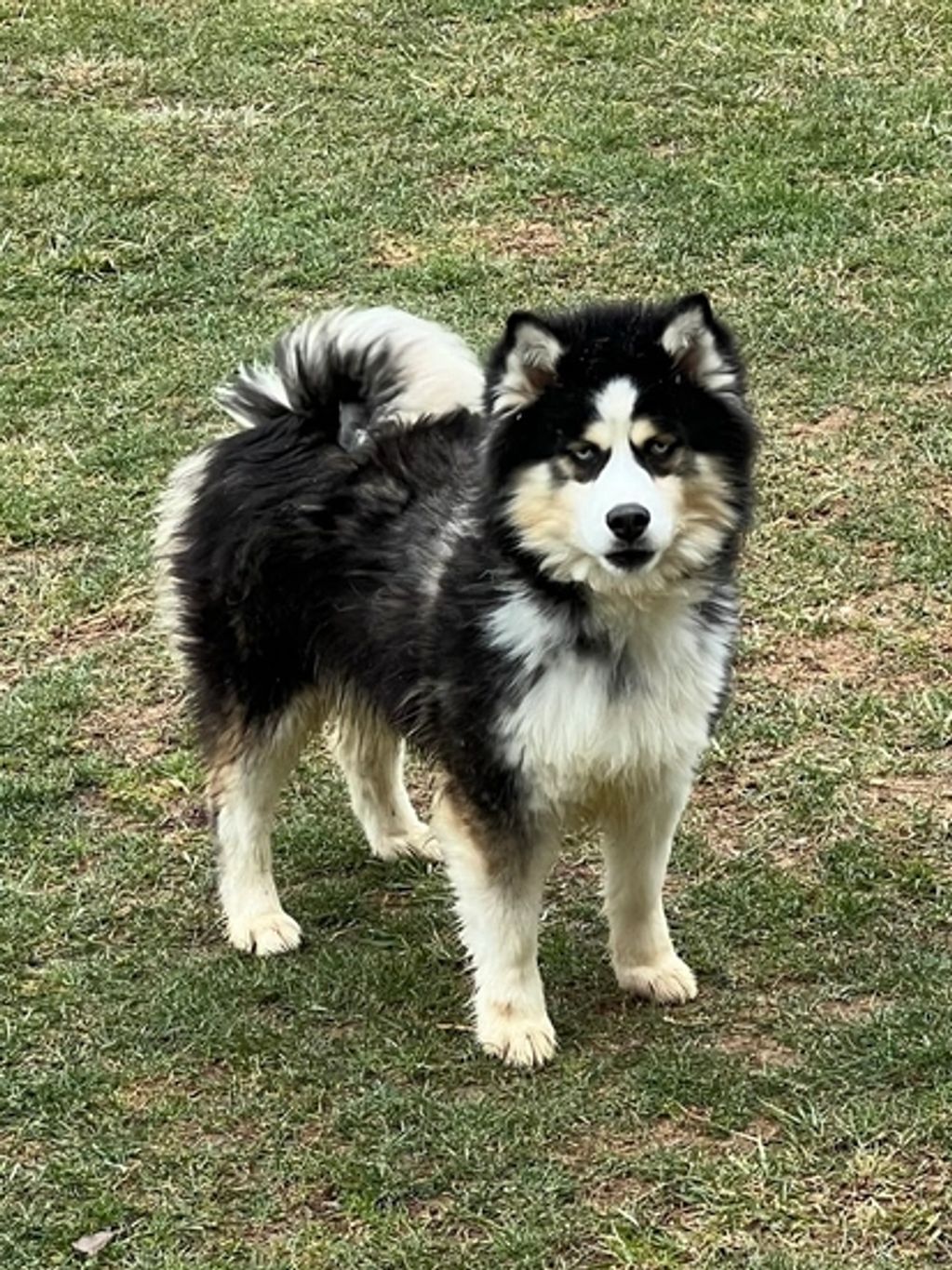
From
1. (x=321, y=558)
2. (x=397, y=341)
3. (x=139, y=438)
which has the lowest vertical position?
(x=139, y=438)

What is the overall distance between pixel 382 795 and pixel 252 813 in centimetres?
40

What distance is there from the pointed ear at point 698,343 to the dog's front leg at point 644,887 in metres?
0.78

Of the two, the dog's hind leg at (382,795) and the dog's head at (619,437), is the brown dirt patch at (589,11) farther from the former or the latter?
the dog's head at (619,437)

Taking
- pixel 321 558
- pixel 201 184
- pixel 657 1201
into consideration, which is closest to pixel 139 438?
pixel 201 184

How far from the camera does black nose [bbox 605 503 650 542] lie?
12.5 feet

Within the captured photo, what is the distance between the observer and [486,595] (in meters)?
4.18

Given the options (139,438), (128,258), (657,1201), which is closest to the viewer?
(657,1201)

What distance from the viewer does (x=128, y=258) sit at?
8719mm

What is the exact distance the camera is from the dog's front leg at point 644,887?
4312 mm

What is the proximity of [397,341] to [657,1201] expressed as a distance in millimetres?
1957

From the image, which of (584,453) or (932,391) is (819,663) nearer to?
(932,391)

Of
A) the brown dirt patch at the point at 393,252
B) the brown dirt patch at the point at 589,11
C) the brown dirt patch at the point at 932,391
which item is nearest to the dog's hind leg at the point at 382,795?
the brown dirt patch at the point at 932,391

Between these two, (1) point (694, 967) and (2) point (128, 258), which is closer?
(1) point (694, 967)

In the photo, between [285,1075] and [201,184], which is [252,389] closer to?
[285,1075]
